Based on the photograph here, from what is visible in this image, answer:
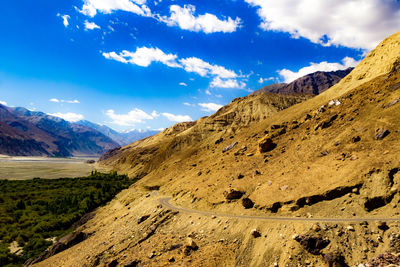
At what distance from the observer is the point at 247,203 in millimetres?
23000

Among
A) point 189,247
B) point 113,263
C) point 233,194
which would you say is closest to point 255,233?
point 189,247

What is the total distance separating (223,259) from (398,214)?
13081mm

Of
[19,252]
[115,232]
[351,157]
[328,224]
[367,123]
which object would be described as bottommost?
[19,252]

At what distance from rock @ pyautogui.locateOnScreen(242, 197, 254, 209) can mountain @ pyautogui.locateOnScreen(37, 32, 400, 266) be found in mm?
155

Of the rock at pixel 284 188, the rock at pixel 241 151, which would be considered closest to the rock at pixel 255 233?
the rock at pixel 284 188

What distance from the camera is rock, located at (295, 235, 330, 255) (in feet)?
48.7

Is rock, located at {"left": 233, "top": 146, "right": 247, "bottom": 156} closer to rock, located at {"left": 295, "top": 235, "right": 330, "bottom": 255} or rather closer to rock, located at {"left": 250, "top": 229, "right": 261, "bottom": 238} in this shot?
rock, located at {"left": 250, "top": 229, "right": 261, "bottom": 238}

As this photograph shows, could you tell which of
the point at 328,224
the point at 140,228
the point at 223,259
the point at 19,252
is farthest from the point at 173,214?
the point at 19,252

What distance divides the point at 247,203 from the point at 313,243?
8.35m

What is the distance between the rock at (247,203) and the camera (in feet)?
75.1

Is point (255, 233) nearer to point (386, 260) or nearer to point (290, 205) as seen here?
point (290, 205)

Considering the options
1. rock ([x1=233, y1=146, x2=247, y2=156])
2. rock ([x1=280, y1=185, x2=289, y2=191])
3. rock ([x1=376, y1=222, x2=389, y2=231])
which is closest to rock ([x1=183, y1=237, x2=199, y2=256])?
rock ([x1=280, y1=185, x2=289, y2=191])

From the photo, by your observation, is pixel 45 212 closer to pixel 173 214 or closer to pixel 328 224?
pixel 173 214

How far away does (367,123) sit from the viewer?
26578 mm
